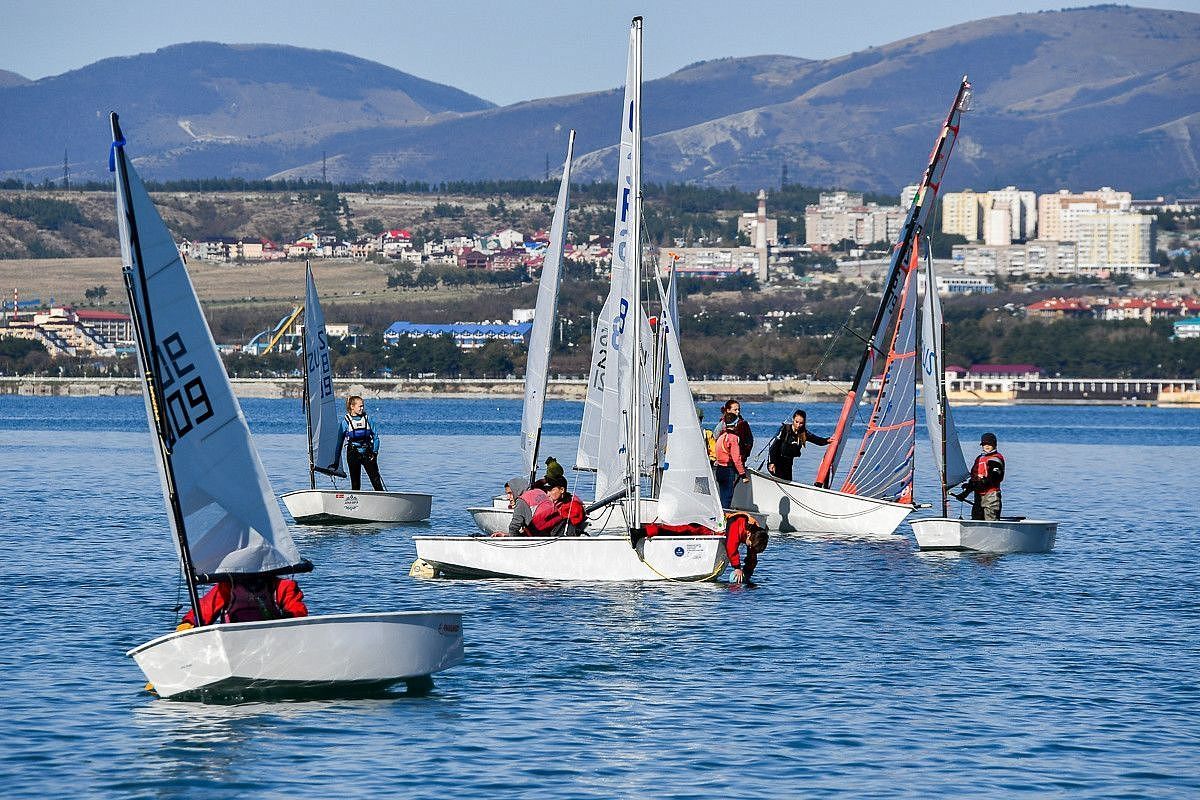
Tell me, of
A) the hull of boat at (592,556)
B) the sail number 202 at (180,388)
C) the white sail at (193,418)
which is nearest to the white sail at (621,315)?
the hull of boat at (592,556)

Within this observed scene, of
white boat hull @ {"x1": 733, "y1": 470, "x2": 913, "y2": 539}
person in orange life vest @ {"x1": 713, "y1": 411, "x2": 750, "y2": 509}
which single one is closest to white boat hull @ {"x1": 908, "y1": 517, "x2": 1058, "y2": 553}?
white boat hull @ {"x1": 733, "y1": 470, "x2": 913, "y2": 539}

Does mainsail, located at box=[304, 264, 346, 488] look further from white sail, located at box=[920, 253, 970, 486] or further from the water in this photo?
white sail, located at box=[920, 253, 970, 486]

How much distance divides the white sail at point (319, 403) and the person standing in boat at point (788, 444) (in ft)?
28.7

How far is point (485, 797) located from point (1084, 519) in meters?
33.8

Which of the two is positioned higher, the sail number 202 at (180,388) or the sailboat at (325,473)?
the sail number 202 at (180,388)

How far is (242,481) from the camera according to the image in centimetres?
1930

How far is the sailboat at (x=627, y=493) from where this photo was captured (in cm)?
2898

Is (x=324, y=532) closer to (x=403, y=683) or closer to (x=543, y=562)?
(x=543, y=562)

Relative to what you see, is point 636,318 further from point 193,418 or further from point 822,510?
point 193,418

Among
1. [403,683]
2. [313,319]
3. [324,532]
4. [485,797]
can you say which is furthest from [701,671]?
[313,319]

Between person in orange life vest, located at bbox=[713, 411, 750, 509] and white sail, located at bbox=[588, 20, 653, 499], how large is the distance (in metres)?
3.37

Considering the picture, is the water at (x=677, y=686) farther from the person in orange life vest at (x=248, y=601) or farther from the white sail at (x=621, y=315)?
the white sail at (x=621, y=315)

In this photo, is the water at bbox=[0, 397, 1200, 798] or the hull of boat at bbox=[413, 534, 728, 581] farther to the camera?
the hull of boat at bbox=[413, 534, 728, 581]

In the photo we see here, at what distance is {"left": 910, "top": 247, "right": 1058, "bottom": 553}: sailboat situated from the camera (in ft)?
115
